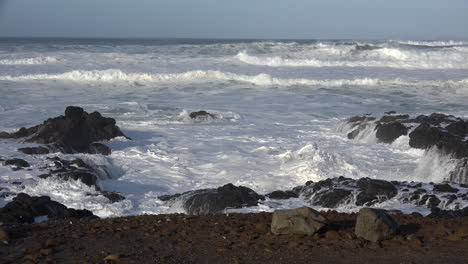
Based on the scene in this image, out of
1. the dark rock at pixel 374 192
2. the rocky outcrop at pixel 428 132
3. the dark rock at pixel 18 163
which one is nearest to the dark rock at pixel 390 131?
the rocky outcrop at pixel 428 132

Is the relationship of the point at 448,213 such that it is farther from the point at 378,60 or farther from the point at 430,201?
Answer: the point at 378,60

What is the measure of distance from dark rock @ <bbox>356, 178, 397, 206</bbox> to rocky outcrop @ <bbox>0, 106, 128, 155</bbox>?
21.2ft

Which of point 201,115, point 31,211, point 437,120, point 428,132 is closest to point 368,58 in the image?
point 201,115

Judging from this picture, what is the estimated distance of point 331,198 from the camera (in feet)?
32.7

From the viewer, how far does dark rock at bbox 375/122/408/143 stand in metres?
15.9

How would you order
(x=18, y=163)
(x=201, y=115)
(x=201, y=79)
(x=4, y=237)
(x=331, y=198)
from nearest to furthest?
1. (x=4, y=237)
2. (x=331, y=198)
3. (x=18, y=163)
4. (x=201, y=115)
5. (x=201, y=79)

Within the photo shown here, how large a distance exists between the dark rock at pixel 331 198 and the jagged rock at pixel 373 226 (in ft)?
11.6

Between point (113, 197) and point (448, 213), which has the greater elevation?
point (448, 213)

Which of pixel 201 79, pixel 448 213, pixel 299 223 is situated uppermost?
pixel 299 223

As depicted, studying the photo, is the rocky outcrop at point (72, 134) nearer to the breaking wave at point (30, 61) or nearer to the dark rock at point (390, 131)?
the dark rock at point (390, 131)

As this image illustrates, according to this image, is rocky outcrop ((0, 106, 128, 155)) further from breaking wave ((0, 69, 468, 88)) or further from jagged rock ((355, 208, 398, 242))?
breaking wave ((0, 69, 468, 88))

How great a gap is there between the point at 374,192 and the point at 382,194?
5.1 inches

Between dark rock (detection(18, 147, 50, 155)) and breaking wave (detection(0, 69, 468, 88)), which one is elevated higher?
dark rock (detection(18, 147, 50, 155))

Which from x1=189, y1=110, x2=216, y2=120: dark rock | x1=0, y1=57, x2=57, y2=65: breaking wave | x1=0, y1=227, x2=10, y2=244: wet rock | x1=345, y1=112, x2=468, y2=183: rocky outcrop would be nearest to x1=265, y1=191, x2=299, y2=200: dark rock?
x1=345, y1=112, x2=468, y2=183: rocky outcrop
